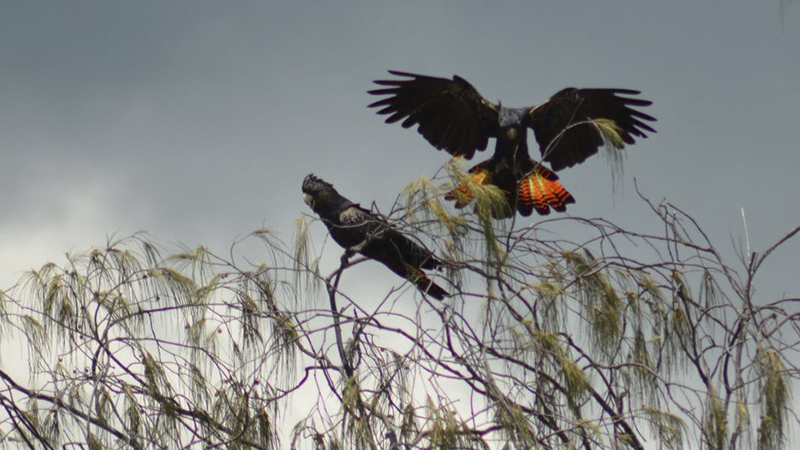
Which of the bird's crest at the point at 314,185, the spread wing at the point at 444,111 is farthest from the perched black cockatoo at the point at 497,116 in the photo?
the bird's crest at the point at 314,185

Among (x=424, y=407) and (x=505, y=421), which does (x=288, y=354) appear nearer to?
(x=424, y=407)

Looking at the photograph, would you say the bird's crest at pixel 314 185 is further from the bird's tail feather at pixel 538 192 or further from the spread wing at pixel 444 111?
the spread wing at pixel 444 111

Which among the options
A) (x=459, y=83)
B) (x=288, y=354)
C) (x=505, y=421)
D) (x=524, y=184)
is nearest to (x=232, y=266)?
(x=288, y=354)

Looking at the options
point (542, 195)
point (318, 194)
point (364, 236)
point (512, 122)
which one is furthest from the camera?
point (512, 122)

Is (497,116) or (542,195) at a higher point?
(497,116)

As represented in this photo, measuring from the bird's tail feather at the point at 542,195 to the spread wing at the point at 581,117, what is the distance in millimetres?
427

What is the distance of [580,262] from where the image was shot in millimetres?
3240

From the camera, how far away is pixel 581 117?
5695 millimetres

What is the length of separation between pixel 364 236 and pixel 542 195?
4.47 ft

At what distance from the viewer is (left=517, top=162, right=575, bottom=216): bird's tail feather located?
16.4 ft

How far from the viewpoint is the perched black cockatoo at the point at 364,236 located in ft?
11.0

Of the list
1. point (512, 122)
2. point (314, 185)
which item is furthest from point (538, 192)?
point (314, 185)

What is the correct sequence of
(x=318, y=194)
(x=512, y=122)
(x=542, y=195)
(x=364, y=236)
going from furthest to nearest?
(x=512, y=122) → (x=542, y=195) → (x=318, y=194) → (x=364, y=236)

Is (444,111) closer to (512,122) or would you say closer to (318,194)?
(512,122)
